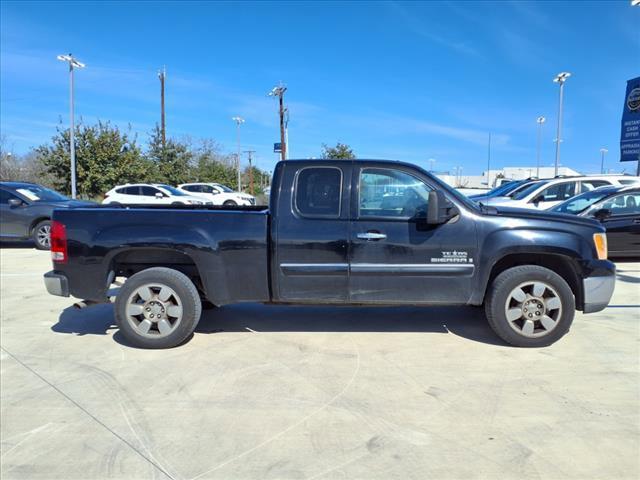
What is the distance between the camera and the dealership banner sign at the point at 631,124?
18.9m

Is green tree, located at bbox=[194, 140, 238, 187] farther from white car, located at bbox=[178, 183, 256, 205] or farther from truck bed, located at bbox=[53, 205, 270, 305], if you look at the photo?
truck bed, located at bbox=[53, 205, 270, 305]

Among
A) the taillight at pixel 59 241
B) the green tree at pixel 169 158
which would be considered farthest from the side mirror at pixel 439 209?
the green tree at pixel 169 158

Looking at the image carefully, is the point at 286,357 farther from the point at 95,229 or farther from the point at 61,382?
the point at 95,229

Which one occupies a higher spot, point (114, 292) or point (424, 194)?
point (424, 194)

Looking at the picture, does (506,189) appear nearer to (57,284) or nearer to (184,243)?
(184,243)

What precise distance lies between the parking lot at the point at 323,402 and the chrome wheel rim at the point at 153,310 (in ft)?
0.76

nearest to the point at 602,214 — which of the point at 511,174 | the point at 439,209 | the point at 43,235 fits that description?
the point at 439,209

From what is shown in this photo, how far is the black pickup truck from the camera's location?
175 inches

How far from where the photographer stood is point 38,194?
38.0 ft

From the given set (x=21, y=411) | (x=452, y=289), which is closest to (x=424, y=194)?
(x=452, y=289)

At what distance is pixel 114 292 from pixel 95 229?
0.66 metres

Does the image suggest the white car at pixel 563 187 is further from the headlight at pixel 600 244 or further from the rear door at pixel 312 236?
the rear door at pixel 312 236

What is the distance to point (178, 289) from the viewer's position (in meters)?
4.56

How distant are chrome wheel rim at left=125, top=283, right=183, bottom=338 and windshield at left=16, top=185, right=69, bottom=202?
8.53m
